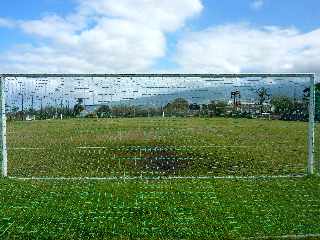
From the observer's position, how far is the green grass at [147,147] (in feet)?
36.8

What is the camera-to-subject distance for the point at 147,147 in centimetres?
1141

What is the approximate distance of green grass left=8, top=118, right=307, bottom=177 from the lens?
11.2 metres

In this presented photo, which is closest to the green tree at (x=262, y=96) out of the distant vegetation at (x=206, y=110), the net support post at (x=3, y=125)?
the distant vegetation at (x=206, y=110)

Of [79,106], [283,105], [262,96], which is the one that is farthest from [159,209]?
[283,105]

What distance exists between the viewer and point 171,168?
11.5 metres

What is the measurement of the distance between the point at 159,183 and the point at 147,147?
1669 millimetres

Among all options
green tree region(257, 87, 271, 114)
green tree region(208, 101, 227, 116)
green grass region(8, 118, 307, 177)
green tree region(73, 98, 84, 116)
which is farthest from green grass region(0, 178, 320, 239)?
green tree region(257, 87, 271, 114)

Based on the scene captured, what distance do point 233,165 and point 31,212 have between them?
5692 millimetres

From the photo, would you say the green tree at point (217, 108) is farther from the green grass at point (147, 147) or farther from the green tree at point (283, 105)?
the green tree at point (283, 105)

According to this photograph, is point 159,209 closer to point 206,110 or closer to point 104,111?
point 104,111

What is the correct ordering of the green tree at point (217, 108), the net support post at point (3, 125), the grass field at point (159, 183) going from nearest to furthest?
the grass field at point (159, 183) → the net support post at point (3, 125) → the green tree at point (217, 108)

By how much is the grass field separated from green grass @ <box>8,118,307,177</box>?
3cm

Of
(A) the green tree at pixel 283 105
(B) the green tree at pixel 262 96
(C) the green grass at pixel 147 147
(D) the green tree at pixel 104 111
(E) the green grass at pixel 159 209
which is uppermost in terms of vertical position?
(B) the green tree at pixel 262 96

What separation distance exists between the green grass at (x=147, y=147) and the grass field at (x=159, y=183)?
0.08 feet
